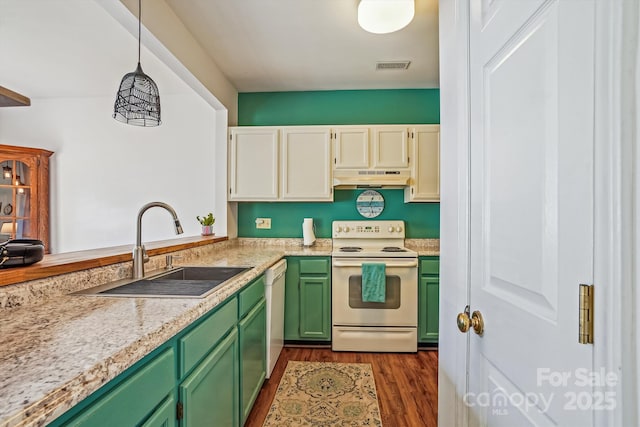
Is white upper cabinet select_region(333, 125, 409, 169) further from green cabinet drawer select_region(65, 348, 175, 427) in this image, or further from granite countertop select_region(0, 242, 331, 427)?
green cabinet drawer select_region(65, 348, 175, 427)

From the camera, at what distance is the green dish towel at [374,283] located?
103 inches

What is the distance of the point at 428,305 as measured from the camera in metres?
2.71

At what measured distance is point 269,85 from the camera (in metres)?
3.18

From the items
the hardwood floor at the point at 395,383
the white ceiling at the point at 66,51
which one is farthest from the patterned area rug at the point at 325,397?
the white ceiling at the point at 66,51

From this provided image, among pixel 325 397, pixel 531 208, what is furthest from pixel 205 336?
pixel 325 397

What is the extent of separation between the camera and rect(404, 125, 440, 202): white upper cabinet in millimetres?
2922

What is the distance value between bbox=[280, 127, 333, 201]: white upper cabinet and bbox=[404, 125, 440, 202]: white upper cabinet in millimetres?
827

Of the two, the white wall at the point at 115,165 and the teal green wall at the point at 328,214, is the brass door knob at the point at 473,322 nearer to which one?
the teal green wall at the point at 328,214

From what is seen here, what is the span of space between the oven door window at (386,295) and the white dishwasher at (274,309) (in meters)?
0.63

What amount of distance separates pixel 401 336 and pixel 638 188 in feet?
8.30

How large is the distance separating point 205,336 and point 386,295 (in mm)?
1858

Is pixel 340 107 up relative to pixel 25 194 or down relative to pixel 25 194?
up

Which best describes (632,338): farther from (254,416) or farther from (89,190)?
(89,190)

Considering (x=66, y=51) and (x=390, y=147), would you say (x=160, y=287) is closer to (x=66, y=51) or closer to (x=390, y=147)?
(x=390, y=147)
